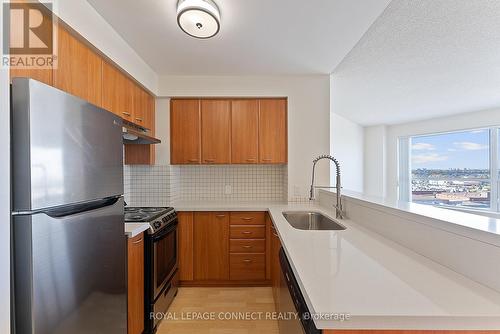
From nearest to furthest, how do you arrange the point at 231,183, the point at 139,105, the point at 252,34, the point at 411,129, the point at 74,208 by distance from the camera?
the point at 74,208 → the point at 252,34 → the point at 139,105 → the point at 231,183 → the point at 411,129

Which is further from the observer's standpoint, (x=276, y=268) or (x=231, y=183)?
(x=231, y=183)

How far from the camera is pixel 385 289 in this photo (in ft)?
2.74

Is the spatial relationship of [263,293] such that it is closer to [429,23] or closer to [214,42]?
[214,42]

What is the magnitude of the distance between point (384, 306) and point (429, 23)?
2.11 metres

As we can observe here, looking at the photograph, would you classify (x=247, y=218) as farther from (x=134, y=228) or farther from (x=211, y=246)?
(x=134, y=228)

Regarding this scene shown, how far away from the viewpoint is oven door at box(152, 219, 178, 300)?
1980mm

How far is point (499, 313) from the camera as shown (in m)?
0.70

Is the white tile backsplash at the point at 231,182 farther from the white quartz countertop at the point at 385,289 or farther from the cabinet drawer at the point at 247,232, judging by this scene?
the white quartz countertop at the point at 385,289

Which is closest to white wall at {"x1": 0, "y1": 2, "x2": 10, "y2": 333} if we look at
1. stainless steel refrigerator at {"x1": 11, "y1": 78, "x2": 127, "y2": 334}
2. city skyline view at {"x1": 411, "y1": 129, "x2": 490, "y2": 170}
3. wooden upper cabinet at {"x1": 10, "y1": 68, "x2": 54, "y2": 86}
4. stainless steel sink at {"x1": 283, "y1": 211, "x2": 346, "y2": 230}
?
stainless steel refrigerator at {"x1": 11, "y1": 78, "x2": 127, "y2": 334}

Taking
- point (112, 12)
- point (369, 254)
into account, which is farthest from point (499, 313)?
point (112, 12)

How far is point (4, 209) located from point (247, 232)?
2139mm

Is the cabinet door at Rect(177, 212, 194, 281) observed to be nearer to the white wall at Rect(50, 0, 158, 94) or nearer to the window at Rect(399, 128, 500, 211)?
the white wall at Rect(50, 0, 158, 94)

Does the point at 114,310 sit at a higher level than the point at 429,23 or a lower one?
lower

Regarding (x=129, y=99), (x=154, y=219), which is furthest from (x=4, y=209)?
(x=129, y=99)
